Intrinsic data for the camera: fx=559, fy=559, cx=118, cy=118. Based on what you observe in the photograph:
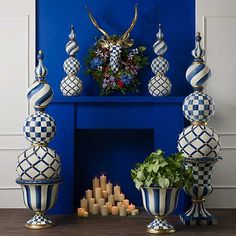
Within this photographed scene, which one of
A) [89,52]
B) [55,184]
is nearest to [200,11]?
[89,52]

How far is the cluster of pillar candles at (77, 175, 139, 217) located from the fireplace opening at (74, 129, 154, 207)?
0.17 m

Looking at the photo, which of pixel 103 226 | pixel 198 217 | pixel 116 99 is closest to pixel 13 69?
pixel 116 99

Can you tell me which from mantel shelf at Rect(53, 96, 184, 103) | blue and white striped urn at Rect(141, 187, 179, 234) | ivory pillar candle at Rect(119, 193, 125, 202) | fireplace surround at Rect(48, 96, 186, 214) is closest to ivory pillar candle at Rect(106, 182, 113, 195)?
ivory pillar candle at Rect(119, 193, 125, 202)

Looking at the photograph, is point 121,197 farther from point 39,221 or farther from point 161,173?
point 161,173

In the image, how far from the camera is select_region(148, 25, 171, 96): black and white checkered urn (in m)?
5.11

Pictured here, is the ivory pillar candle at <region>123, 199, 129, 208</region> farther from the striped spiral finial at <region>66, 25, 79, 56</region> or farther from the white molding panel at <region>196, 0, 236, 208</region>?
the striped spiral finial at <region>66, 25, 79, 56</region>

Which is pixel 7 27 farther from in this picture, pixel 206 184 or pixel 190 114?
pixel 206 184

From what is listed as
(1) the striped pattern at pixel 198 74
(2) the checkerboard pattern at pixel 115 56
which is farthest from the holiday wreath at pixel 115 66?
(1) the striped pattern at pixel 198 74

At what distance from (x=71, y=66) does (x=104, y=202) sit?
1.29m

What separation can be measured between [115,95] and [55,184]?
124 centimetres

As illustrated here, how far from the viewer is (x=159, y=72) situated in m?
5.17

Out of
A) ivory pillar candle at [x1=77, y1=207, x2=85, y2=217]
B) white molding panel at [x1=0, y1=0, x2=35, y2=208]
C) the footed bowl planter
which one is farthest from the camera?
white molding panel at [x1=0, y1=0, x2=35, y2=208]

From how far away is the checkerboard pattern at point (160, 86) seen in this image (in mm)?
5105

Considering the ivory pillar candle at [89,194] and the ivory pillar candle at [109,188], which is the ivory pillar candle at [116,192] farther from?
the ivory pillar candle at [89,194]
